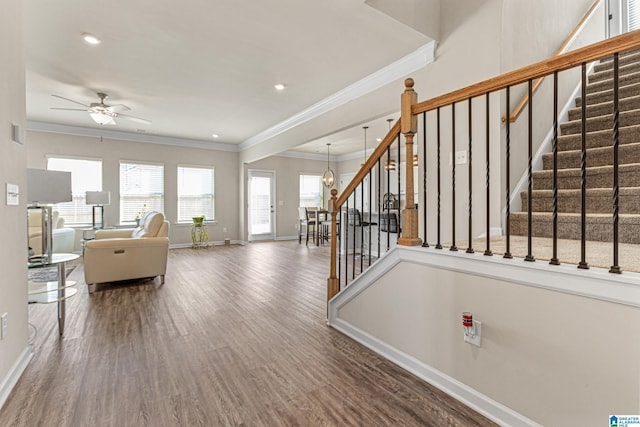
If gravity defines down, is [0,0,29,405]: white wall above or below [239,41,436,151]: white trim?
below

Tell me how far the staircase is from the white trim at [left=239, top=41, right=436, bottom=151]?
1617 millimetres

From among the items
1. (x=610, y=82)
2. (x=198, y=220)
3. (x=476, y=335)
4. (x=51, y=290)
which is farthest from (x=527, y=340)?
(x=198, y=220)

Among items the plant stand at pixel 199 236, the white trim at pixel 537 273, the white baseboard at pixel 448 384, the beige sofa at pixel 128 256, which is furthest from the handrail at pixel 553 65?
the plant stand at pixel 199 236

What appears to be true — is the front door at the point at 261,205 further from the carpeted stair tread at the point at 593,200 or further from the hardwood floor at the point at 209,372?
the carpeted stair tread at the point at 593,200

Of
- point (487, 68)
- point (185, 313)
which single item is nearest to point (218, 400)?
point (185, 313)

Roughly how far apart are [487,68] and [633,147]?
1275mm

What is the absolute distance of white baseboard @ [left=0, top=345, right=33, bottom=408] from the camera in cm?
172

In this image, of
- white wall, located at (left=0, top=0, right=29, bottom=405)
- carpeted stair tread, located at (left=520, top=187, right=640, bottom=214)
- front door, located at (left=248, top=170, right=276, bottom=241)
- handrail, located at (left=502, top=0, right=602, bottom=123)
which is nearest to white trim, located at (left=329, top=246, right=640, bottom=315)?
carpeted stair tread, located at (left=520, top=187, right=640, bottom=214)

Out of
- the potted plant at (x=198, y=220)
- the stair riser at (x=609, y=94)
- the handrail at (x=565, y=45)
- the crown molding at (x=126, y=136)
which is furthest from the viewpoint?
the potted plant at (x=198, y=220)

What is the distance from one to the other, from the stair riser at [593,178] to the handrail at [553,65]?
1380 millimetres

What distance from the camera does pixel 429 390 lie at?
72.3 inches

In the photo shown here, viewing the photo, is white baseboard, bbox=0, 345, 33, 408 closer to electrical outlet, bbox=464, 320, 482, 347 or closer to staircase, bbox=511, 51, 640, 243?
electrical outlet, bbox=464, 320, 482, 347

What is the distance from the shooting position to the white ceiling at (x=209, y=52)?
2705 mm

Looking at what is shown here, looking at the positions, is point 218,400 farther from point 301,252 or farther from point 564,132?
point 301,252
